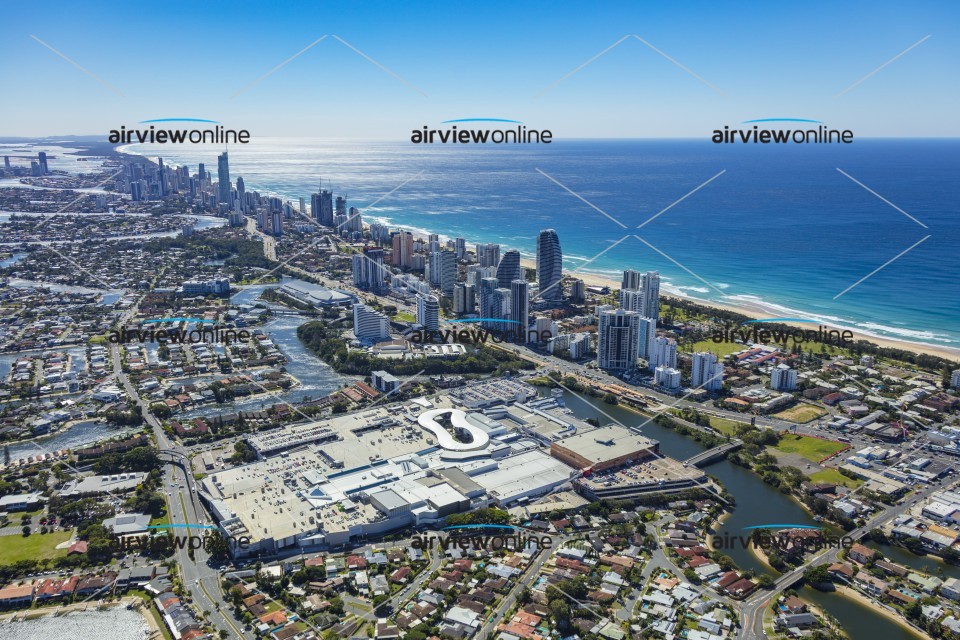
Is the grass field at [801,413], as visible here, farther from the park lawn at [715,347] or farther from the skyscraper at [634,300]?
the skyscraper at [634,300]

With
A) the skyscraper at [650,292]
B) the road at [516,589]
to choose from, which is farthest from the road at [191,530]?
the skyscraper at [650,292]

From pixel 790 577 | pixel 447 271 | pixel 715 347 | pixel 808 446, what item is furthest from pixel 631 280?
pixel 790 577

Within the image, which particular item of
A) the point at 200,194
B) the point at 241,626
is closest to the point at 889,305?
the point at 241,626

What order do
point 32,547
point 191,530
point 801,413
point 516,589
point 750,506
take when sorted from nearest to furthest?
point 516,589
point 32,547
point 191,530
point 750,506
point 801,413

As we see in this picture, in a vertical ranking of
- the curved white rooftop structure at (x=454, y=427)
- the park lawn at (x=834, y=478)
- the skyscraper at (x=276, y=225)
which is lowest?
the park lawn at (x=834, y=478)

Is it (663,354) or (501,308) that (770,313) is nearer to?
(663,354)

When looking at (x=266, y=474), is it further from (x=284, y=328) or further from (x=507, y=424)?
(x=284, y=328)
